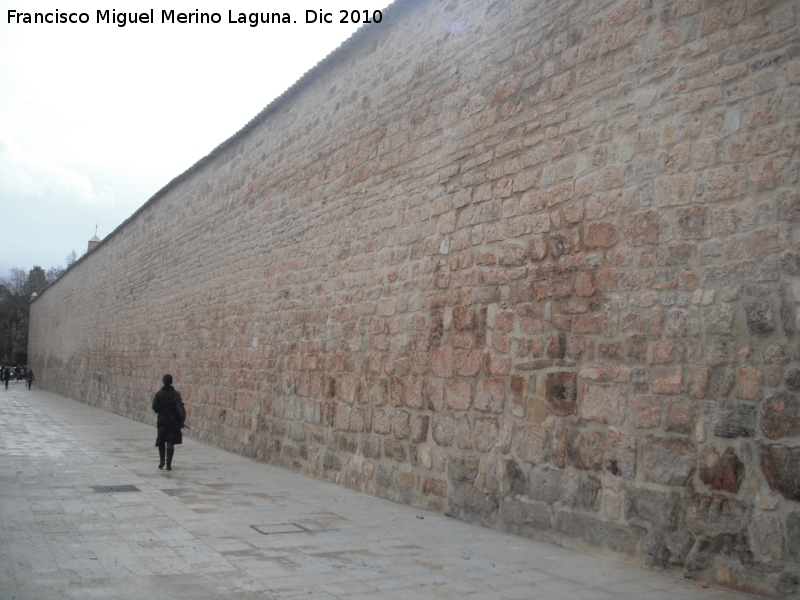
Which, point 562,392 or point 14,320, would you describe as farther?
point 14,320

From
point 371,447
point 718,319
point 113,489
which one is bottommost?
point 113,489

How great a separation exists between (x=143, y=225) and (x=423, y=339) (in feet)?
44.1

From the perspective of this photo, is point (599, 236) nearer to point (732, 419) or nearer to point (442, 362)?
point (732, 419)

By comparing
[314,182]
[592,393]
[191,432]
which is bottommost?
[191,432]

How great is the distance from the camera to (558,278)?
5074 mm

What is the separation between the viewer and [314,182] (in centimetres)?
907

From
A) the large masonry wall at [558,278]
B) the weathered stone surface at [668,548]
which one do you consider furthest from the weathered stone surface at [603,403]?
the weathered stone surface at [668,548]

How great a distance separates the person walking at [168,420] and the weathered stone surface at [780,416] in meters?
6.64

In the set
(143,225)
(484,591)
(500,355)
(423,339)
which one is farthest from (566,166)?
(143,225)

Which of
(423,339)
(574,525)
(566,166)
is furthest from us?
(423,339)

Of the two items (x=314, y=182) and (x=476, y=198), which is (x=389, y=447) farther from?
(x=314, y=182)

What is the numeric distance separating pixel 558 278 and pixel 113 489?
4796 millimetres

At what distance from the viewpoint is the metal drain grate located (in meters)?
6.58

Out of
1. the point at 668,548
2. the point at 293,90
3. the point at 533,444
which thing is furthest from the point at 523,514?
the point at 293,90
